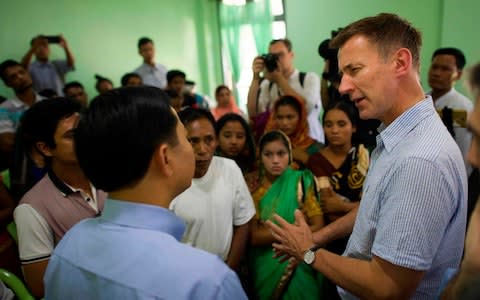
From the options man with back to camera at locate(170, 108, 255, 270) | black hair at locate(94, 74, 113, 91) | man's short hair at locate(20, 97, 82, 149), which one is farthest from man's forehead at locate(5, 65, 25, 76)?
man with back to camera at locate(170, 108, 255, 270)

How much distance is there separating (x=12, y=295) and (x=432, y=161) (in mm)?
1329

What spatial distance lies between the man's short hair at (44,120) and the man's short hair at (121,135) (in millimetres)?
673

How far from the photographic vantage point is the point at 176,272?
0.54m

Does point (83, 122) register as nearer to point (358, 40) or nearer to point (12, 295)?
point (358, 40)

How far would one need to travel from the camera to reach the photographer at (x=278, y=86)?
2602 mm

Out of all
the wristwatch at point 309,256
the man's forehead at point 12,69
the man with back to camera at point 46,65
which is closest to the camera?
the wristwatch at point 309,256

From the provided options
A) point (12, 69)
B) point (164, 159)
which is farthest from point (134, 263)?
point (12, 69)

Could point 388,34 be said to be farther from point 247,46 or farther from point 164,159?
point 247,46

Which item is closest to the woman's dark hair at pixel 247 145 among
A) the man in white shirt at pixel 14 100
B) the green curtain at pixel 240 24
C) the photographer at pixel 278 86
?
the photographer at pixel 278 86

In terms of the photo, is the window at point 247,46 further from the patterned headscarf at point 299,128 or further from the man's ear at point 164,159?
the man's ear at point 164,159

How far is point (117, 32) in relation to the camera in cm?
→ 434

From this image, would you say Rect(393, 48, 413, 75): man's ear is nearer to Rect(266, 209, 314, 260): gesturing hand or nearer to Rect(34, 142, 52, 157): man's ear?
Rect(266, 209, 314, 260): gesturing hand

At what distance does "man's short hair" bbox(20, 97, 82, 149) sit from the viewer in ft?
3.97

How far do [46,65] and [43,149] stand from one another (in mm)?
2839
